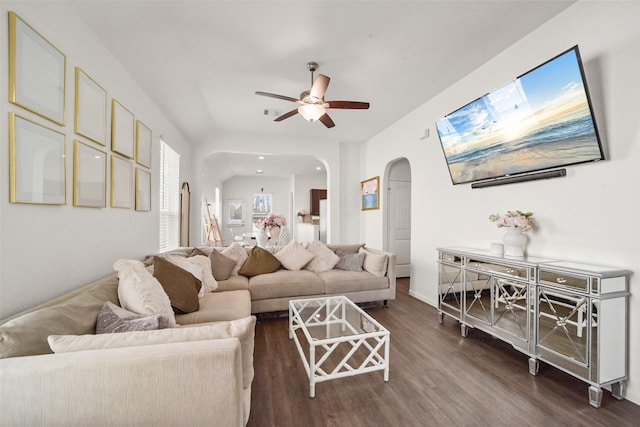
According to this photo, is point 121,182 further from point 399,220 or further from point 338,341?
point 399,220

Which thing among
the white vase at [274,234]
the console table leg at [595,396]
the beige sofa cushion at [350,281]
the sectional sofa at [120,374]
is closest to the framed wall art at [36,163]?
the sectional sofa at [120,374]

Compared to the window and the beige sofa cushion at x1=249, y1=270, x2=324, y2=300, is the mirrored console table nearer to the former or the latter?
the beige sofa cushion at x1=249, y1=270, x2=324, y2=300

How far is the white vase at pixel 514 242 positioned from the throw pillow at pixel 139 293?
2699mm

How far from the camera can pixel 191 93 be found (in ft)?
10.7

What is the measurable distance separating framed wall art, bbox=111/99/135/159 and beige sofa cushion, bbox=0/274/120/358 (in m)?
1.28

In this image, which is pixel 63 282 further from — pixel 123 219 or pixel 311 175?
pixel 311 175

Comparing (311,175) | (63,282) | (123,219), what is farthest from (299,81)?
(311,175)

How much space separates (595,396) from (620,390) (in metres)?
0.24

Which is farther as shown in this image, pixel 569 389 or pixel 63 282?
pixel 569 389

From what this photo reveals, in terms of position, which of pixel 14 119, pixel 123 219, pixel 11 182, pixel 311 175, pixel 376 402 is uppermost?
pixel 311 175

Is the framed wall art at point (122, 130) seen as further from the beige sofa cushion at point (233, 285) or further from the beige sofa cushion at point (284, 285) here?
the beige sofa cushion at point (284, 285)

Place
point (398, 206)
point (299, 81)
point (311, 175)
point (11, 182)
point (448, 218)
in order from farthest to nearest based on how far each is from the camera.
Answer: point (311, 175) → point (398, 206) → point (448, 218) → point (299, 81) → point (11, 182)

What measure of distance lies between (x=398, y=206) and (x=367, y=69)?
112 inches

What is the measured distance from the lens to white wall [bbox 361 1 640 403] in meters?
1.76
